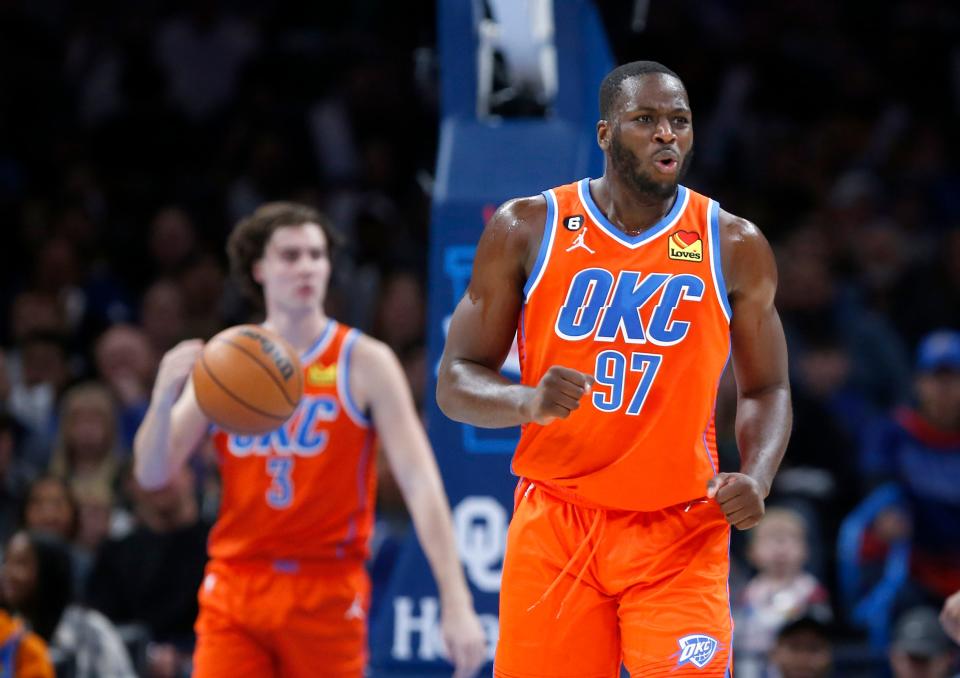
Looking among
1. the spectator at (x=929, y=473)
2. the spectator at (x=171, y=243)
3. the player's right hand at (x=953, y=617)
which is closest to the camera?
the player's right hand at (x=953, y=617)

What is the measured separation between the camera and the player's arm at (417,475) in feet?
16.5

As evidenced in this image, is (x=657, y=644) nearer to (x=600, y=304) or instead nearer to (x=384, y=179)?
(x=600, y=304)

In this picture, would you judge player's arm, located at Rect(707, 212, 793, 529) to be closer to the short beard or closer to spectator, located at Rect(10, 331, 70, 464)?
the short beard

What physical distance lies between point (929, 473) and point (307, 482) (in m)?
4.25

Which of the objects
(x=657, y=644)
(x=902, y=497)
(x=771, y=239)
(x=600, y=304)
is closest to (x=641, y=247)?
(x=600, y=304)

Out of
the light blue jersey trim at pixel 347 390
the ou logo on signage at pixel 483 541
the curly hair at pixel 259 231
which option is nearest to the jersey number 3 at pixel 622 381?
the light blue jersey trim at pixel 347 390

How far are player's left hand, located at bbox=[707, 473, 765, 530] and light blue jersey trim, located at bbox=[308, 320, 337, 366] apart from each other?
208cm

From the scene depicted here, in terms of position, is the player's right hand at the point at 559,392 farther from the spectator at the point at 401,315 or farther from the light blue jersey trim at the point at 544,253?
the spectator at the point at 401,315

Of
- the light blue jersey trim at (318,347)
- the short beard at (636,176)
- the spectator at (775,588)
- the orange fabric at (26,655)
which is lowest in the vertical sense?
the orange fabric at (26,655)

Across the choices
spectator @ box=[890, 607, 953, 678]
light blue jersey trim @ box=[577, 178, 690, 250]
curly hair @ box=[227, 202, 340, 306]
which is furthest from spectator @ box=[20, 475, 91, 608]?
light blue jersey trim @ box=[577, 178, 690, 250]

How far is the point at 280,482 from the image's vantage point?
5.28 metres

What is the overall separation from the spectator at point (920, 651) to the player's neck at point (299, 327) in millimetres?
2882

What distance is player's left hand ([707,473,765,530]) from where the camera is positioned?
3.66 meters

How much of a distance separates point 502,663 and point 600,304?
953mm
